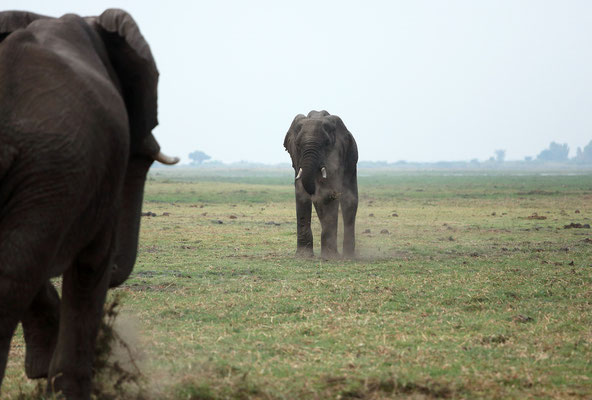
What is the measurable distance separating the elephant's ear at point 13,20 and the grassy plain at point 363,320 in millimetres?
2415

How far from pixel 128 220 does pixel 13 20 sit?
1443mm

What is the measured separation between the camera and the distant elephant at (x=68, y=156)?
3.65m

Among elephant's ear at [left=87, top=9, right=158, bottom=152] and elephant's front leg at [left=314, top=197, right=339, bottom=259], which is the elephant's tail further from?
elephant's front leg at [left=314, top=197, right=339, bottom=259]

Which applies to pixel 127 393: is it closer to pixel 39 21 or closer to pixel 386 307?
pixel 39 21

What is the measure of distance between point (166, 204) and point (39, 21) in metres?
29.0

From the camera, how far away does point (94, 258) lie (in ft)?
14.3

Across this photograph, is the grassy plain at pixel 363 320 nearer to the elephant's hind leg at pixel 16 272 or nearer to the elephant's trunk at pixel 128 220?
the elephant's trunk at pixel 128 220

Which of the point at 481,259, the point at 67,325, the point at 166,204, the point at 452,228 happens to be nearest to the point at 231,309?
the point at 67,325

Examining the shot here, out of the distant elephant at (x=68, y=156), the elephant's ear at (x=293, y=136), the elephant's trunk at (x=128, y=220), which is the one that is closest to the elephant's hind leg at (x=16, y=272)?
the distant elephant at (x=68, y=156)

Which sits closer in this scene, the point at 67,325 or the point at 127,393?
the point at 67,325

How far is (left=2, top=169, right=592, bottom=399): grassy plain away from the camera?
5.70 meters

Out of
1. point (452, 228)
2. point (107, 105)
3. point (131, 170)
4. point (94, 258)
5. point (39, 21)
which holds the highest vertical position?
point (39, 21)

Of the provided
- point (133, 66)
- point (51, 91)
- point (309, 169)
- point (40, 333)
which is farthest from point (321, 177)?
point (51, 91)

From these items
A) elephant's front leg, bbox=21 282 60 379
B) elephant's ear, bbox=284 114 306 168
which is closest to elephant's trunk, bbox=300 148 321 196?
elephant's ear, bbox=284 114 306 168
